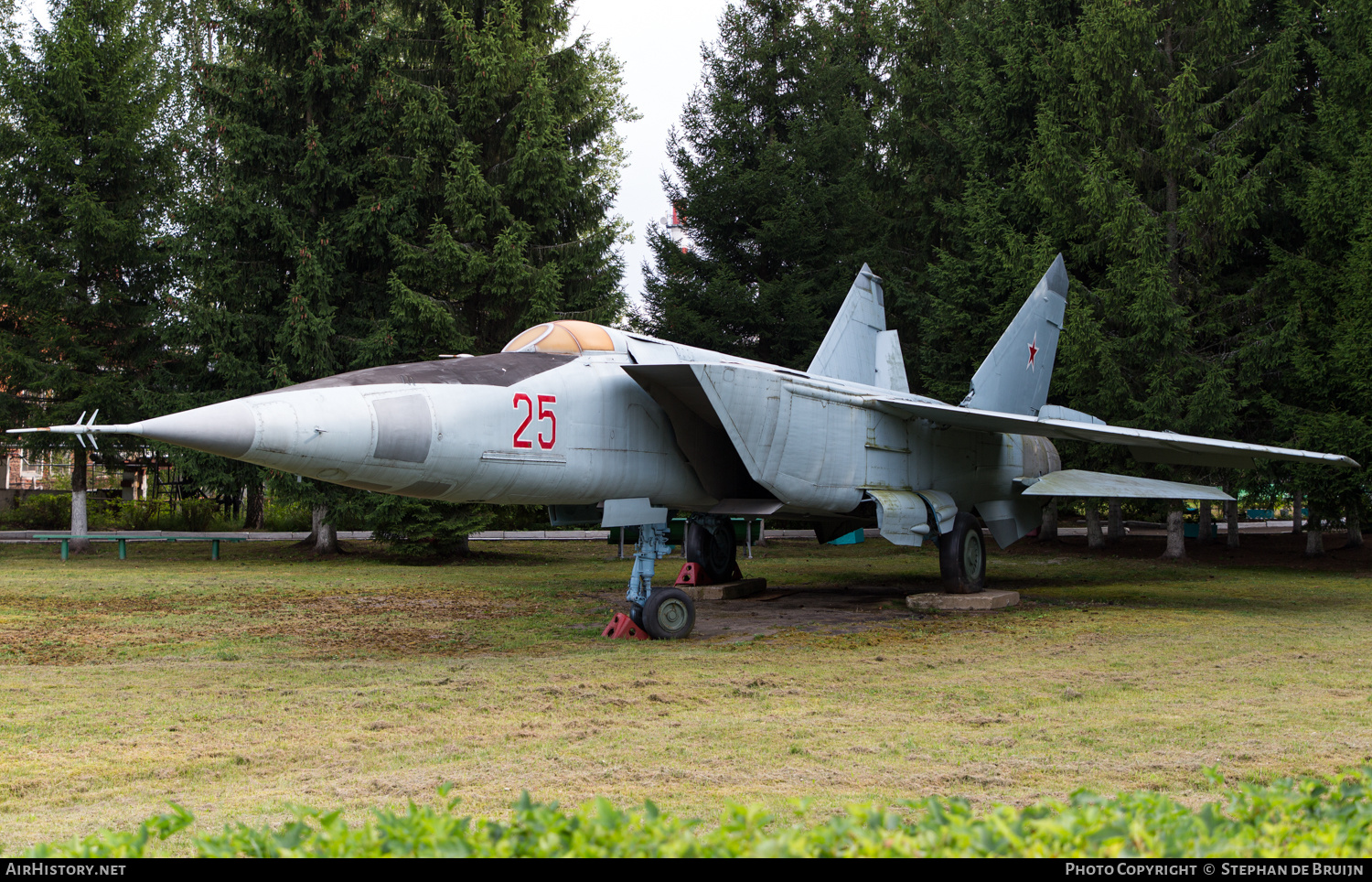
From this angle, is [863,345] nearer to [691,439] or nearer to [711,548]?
[711,548]

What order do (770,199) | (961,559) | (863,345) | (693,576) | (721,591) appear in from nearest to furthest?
(961,559) → (721,591) → (693,576) → (863,345) → (770,199)

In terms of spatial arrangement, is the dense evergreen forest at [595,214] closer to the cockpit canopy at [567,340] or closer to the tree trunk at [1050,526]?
the tree trunk at [1050,526]

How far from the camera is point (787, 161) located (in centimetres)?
2448

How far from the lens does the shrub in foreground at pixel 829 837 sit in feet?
7.50

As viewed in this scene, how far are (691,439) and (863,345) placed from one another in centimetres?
519

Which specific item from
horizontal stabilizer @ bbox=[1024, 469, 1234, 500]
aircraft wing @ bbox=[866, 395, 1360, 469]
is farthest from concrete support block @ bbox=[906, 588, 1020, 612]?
aircraft wing @ bbox=[866, 395, 1360, 469]

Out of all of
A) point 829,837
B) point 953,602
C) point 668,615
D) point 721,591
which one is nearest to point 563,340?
point 668,615

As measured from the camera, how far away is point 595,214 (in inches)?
882

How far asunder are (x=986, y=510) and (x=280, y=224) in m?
15.0

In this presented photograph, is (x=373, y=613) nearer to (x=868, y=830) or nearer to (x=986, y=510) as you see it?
(x=986, y=510)

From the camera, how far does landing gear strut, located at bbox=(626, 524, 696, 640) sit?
9383 mm

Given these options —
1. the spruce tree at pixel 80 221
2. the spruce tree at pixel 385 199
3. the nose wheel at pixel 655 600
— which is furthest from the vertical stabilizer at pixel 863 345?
the spruce tree at pixel 80 221

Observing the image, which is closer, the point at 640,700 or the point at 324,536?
the point at 640,700

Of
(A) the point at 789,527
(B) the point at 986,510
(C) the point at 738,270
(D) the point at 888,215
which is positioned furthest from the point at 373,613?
(D) the point at 888,215
